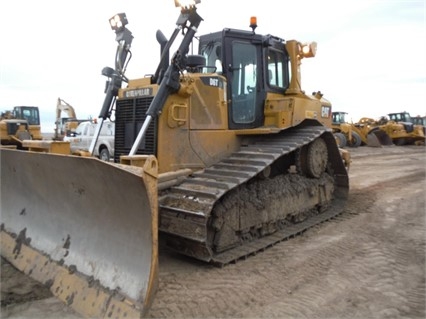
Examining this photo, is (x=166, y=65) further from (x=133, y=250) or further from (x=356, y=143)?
(x=356, y=143)

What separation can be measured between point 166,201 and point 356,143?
21124mm

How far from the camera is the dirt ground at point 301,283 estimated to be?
3.49 metres

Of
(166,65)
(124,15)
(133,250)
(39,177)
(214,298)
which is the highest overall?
(124,15)

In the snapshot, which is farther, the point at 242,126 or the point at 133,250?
the point at 242,126

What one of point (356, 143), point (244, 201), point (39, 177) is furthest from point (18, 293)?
point (356, 143)

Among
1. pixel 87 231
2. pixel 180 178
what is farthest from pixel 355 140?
pixel 87 231

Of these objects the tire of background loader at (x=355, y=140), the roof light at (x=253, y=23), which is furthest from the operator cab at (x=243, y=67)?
the tire of background loader at (x=355, y=140)

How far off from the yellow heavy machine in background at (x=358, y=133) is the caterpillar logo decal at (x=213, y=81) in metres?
17.6

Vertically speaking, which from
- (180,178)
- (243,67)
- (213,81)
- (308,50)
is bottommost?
(180,178)

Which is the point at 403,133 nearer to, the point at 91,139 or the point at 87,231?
the point at 91,139

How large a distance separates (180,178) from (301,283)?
187 centimetres

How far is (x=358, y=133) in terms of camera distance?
24469 millimetres

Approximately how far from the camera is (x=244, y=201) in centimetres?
500

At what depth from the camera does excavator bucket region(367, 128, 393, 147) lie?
23688mm
